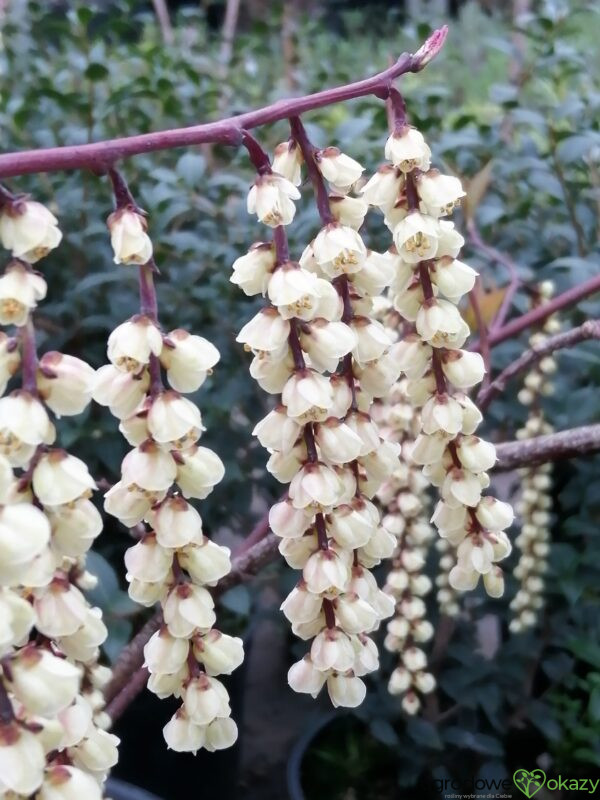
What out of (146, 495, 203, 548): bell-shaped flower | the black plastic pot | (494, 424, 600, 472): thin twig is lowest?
the black plastic pot

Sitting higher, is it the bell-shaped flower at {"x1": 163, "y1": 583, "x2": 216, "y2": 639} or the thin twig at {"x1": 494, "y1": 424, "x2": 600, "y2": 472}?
the bell-shaped flower at {"x1": 163, "y1": 583, "x2": 216, "y2": 639}

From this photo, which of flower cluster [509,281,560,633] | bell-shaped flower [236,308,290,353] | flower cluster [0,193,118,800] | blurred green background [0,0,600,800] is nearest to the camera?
flower cluster [0,193,118,800]

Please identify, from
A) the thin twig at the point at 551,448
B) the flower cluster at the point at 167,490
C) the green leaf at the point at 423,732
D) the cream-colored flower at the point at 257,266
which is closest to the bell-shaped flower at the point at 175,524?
the flower cluster at the point at 167,490

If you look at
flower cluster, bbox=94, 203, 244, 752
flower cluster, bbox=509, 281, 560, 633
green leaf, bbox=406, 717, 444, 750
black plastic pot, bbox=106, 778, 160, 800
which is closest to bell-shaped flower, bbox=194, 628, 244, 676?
flower cluster, bbox=94, 203, 244, 752

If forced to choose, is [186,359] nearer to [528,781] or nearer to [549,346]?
[549,346]

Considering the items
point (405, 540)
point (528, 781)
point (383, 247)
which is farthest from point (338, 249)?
point (528, 781)

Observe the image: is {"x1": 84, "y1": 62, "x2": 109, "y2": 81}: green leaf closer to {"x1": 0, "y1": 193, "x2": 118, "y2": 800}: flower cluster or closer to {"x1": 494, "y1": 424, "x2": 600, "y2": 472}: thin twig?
{"x1": 494, "y1": 424, "x2": 600, "y2": 472}: thin twig

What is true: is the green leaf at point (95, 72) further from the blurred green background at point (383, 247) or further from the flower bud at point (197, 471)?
the flower bud at point (197, 471)
